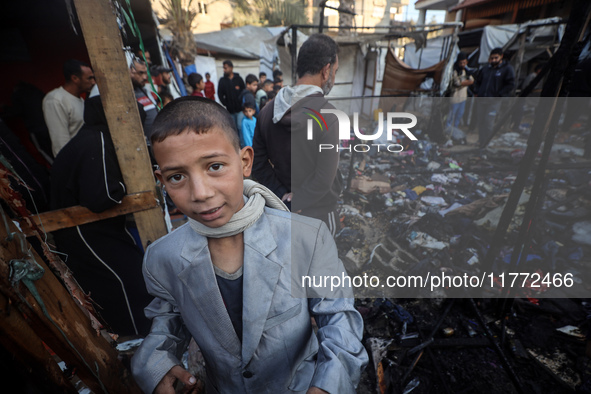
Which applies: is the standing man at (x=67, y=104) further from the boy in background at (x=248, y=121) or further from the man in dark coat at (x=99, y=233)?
the boy in background at (x=248, y=121)

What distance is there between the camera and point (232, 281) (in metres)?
1.24

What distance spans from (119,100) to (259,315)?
5.56ft

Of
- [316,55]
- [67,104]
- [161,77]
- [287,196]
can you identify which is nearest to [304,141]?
[287,196]

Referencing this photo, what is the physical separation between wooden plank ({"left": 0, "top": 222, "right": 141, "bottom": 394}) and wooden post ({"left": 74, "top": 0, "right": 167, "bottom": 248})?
1.08m

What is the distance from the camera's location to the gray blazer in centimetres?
115

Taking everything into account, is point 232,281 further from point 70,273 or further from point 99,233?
point 99,233

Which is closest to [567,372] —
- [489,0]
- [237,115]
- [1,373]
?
[1,373]

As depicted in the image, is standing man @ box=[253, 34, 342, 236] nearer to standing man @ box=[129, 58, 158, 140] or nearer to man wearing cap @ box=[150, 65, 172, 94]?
standing man @ box=[129, 58, 158, 140]

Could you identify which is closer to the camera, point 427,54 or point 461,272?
point 461,272

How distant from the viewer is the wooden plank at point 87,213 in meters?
1.95

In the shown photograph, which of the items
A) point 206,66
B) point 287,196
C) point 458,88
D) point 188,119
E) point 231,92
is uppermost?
point 206,66

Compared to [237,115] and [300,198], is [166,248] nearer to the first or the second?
[300,198]

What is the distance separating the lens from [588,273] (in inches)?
141

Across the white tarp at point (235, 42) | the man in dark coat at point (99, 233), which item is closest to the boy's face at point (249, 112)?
the man in dark coat at point (99, 233)
